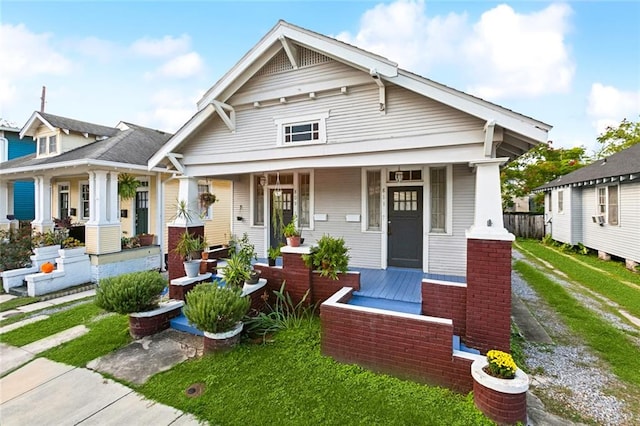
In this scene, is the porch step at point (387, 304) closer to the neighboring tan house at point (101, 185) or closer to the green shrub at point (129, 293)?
the green shrub at point (129, 293)

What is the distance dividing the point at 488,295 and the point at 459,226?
2141 mm

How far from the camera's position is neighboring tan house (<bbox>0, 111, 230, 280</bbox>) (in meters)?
9.30

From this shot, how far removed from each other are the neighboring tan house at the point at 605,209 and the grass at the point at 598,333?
4658 mm

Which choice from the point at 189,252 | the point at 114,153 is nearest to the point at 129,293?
the point at 189,252

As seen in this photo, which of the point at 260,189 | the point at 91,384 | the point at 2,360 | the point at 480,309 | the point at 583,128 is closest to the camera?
the point at 91,384

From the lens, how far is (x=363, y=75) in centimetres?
527

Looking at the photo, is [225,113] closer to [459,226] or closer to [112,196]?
[459,226]

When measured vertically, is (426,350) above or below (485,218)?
below

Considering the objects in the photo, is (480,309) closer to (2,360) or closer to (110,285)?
(110,285)

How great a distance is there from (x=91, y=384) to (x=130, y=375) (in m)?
0.44

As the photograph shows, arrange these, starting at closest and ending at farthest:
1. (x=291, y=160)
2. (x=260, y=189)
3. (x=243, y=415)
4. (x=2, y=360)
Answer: (x=243, y=415)
(x=2, y=360)
(x=291, y=160)
(x=260, y=189)

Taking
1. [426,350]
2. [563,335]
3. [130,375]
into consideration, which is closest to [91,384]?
[130,375]

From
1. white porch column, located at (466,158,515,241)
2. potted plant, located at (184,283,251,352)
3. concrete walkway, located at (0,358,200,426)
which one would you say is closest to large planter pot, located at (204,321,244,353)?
potted plant, located at (184,283,251,352)

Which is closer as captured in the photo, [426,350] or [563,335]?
[426,350]
